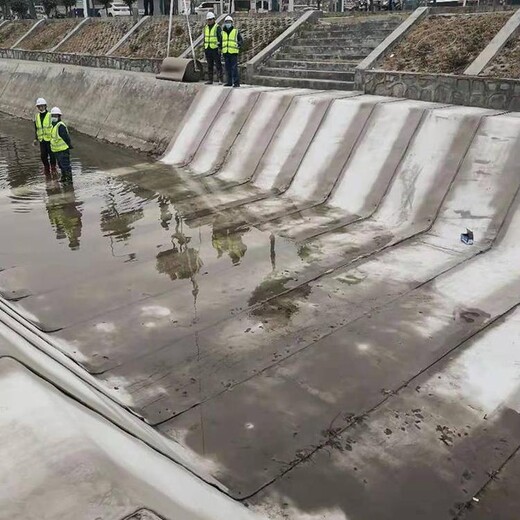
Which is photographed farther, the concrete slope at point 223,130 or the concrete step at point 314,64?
the concrete step at point 314,64

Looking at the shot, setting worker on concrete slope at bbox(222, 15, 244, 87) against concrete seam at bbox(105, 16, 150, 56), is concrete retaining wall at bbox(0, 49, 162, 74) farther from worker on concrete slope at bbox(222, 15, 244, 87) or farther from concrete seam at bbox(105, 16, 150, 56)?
worker on concrete slope at bbox(222, 15, 244, 87)

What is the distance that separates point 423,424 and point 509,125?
18.2 ft

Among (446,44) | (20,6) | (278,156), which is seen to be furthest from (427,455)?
(20,6)

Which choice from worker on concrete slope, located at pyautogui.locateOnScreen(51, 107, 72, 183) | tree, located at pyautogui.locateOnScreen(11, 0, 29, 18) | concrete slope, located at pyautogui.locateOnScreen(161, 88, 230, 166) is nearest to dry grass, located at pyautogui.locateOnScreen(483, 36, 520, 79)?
concrete slope, located at pyautogui.locateOnScreen(161, 88, 230, 166)

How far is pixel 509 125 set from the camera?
7.99 m

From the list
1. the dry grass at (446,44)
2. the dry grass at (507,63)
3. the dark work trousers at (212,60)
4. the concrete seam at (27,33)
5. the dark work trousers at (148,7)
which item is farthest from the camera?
the concrete seam at (27,33)

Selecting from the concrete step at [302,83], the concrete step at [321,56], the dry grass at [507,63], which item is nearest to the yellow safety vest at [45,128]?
the concrete step at [302,83]

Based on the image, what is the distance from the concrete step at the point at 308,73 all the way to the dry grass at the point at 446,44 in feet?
3.10

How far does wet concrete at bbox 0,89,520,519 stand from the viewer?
3973 millimetres

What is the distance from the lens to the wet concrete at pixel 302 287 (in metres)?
3.97

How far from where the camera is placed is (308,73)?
13.1m

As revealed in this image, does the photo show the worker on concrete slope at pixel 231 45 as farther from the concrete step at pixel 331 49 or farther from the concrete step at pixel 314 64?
the concrete step at pixel 331 49

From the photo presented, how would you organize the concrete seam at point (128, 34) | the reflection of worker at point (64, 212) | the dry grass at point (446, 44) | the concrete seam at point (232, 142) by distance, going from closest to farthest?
the reflection of worker at point (64, 212) < the dry grass at point (446, 44) < the concrete seam at point (232, 142) < the concrete seam at point (128, 34)

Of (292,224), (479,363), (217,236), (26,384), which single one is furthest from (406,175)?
(26,384)
